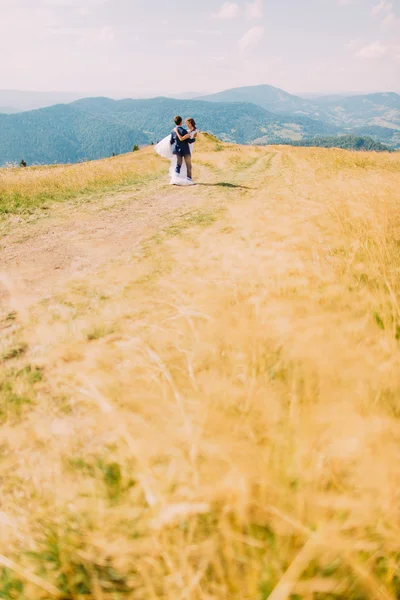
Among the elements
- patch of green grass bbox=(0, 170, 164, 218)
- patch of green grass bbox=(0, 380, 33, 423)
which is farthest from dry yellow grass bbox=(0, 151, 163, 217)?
patch of green grass bbox=(0, 380, 33, 423)

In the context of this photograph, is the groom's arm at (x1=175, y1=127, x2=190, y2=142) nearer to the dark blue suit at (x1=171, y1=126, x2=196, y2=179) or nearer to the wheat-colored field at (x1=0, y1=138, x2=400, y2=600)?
the dark blue suit at (x1=171, y1=126, x2=196, y2=179)

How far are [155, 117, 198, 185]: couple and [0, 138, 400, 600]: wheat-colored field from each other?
518 inches

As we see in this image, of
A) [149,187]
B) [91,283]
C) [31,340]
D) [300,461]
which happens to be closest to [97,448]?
[300,461]

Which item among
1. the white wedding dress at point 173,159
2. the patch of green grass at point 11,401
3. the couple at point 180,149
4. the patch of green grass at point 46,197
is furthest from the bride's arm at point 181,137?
the patch of green grass at point 11,401

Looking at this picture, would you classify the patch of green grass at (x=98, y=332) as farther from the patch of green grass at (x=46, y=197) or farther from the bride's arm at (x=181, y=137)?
the bride's arm at (x=181, y=137)

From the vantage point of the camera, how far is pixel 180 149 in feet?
48.1

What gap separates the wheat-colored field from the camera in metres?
1.00

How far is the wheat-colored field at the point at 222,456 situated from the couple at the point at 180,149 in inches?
518

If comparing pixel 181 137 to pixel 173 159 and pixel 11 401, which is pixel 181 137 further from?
pixel 11 401

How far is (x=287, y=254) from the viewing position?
3434 mm

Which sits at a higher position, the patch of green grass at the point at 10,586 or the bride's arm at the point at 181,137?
the bride's arm at the point at 181,137

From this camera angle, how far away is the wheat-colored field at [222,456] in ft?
3.29

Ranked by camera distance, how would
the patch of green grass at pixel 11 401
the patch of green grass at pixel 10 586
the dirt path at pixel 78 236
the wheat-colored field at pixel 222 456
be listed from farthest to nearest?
the dirt path at pixel 78 236 < the patch of green grass at pixel 11 401 < the patch of green grass at pixel 10 586 < the wheat-colored field at pixel 222 456

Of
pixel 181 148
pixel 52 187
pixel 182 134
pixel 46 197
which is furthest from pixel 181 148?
pixel 46 197
